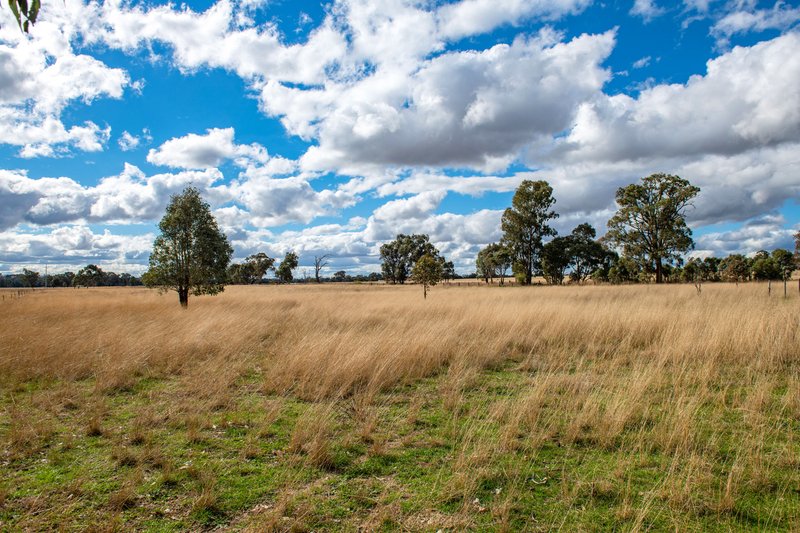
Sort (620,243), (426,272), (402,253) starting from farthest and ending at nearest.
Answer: (402,253) → (620,243) → (426,272)

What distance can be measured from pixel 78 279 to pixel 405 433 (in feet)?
405

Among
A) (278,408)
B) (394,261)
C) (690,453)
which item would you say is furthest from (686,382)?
(394,261)

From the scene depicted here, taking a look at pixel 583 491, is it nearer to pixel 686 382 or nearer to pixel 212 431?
pixel 686 382

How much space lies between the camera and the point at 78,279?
100 m

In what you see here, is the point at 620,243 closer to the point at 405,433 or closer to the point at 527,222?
the point at 527,222

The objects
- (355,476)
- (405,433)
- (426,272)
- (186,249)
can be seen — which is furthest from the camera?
(426,272)

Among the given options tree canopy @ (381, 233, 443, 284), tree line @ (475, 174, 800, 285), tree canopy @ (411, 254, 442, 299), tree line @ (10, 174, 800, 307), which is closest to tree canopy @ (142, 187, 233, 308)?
tree line @ (10, 174, 800, 307)

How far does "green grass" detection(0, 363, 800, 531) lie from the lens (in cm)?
326

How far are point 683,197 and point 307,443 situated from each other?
4729 cm

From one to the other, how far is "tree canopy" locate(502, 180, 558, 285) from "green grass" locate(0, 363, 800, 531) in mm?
46714

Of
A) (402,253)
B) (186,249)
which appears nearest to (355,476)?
(186,249)

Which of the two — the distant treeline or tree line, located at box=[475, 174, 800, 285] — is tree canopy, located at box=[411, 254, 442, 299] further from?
the distant treeline

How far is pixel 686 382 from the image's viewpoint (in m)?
6.19

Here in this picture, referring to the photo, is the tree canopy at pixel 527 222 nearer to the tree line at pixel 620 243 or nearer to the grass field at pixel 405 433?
the tree line at pixel 620 243
